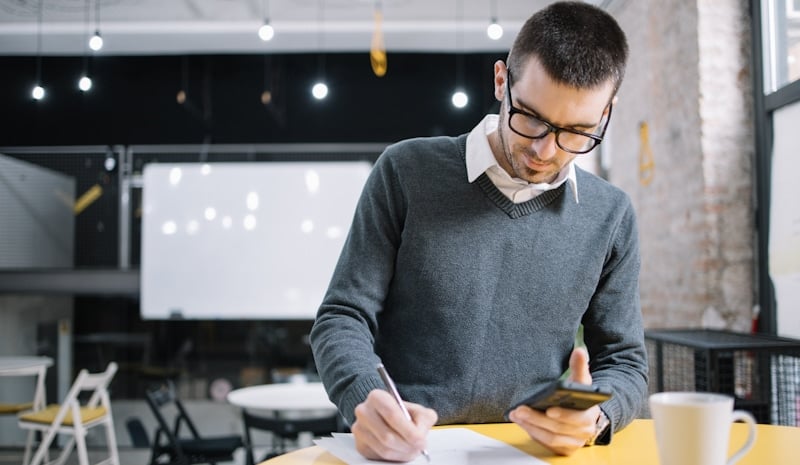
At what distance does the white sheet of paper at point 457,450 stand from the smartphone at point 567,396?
2.8 inches

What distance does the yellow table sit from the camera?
0.88m

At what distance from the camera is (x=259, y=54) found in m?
6.91

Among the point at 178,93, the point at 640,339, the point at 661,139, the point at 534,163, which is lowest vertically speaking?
the point at 640,339

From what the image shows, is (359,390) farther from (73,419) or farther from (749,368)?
(73,419)

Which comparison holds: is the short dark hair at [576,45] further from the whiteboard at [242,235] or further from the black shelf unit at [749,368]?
the whiteboard at [242,235]

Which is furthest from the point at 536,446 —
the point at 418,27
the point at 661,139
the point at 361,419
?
the point at 418,27

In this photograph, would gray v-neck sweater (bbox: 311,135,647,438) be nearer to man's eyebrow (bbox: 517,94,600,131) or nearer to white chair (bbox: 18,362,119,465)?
man's eyebrow (bbox: 517,94,600,131)

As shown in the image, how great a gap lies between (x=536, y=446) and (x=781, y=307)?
2944 millimetres

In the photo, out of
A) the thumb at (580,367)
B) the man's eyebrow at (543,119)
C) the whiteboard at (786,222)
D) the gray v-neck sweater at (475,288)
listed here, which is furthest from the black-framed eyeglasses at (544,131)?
the whiteboard at (786,222)

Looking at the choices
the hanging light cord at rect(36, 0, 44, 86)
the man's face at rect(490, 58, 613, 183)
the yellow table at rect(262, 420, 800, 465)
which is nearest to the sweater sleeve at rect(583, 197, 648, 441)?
the yellow table at rect(262, 420, 800, 465)

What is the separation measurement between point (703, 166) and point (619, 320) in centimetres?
283

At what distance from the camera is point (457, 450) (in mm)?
915

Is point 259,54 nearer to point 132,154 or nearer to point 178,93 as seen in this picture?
point 178,93

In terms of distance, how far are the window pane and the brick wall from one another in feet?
0.44
